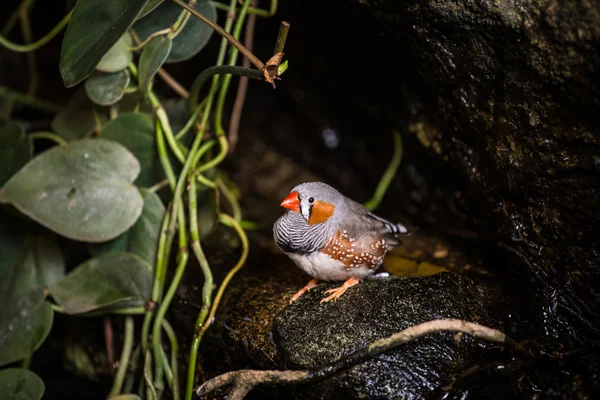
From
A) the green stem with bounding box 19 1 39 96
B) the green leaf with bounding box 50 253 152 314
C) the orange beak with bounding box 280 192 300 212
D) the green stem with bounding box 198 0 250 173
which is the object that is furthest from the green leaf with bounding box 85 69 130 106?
the green stem with bounding box 19 1 39 96

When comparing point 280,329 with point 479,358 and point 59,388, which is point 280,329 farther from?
Answer: point 59,388

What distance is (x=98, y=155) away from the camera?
7.64 feet

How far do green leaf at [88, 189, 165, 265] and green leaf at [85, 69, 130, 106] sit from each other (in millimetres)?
418

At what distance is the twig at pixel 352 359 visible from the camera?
1.73 metres

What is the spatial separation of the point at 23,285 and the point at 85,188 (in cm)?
65

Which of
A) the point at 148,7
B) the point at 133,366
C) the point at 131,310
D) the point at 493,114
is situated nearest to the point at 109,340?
the point at 133,366

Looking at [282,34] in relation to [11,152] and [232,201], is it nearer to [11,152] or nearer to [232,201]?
[232,201]

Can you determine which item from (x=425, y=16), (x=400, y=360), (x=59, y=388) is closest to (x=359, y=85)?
(x=425, y=16)

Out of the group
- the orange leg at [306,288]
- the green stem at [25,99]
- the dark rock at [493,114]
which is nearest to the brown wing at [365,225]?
the orange leg at [306,288]

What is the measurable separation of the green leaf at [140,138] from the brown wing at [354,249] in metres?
0.95

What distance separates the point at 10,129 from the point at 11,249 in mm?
572

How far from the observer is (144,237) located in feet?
8.00

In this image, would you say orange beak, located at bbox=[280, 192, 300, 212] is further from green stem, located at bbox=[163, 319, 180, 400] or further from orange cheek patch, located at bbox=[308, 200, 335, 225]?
green stem, located at bbox=[163, 319, 180, 400]

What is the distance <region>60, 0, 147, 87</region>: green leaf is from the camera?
191 centimetres
